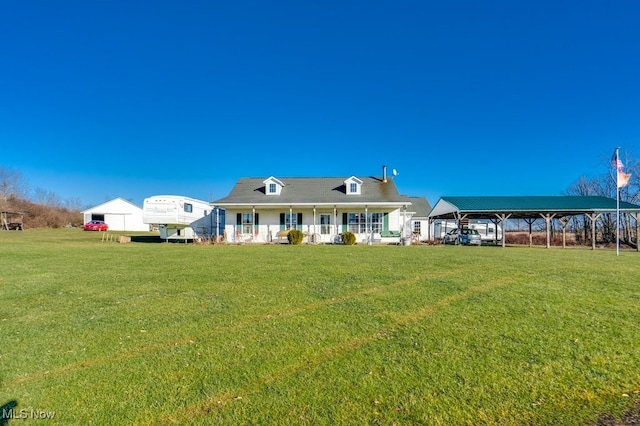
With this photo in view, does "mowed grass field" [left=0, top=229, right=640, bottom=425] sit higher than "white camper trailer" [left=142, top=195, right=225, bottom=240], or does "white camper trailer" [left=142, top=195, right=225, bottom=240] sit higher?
"white camper trailer" [left=142, top=195, right=225, bottom=240]

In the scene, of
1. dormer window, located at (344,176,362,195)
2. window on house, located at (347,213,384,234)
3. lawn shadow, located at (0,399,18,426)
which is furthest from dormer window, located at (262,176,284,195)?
lawn shadow, located at (0,399,18,426)

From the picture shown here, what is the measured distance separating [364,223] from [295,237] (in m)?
5.46

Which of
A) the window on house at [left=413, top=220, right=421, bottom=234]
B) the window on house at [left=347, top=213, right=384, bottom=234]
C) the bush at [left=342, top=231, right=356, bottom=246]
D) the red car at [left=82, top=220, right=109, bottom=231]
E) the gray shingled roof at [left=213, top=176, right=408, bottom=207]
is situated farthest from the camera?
the red car at [left=82, top=220, right=109, bottom=231]

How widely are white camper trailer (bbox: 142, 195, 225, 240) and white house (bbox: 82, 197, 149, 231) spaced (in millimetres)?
26657

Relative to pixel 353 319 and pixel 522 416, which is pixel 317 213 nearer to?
pixel 353 319

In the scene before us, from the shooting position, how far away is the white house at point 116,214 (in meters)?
49.5

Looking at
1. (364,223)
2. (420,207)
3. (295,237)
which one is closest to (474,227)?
(420,207)

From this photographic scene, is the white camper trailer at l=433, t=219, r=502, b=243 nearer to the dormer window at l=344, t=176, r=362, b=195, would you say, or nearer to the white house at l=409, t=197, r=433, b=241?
the white house at l=409, t=197, r=433, b=241

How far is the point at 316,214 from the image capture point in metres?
25.7

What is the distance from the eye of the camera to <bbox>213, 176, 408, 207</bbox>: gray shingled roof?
2475cm

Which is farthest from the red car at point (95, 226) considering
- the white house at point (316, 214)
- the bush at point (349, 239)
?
the bush at point (349, 239)

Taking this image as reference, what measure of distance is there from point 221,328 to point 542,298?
6.03 m

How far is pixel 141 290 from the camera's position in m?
7.73

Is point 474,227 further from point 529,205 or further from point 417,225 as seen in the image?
point 529,205
